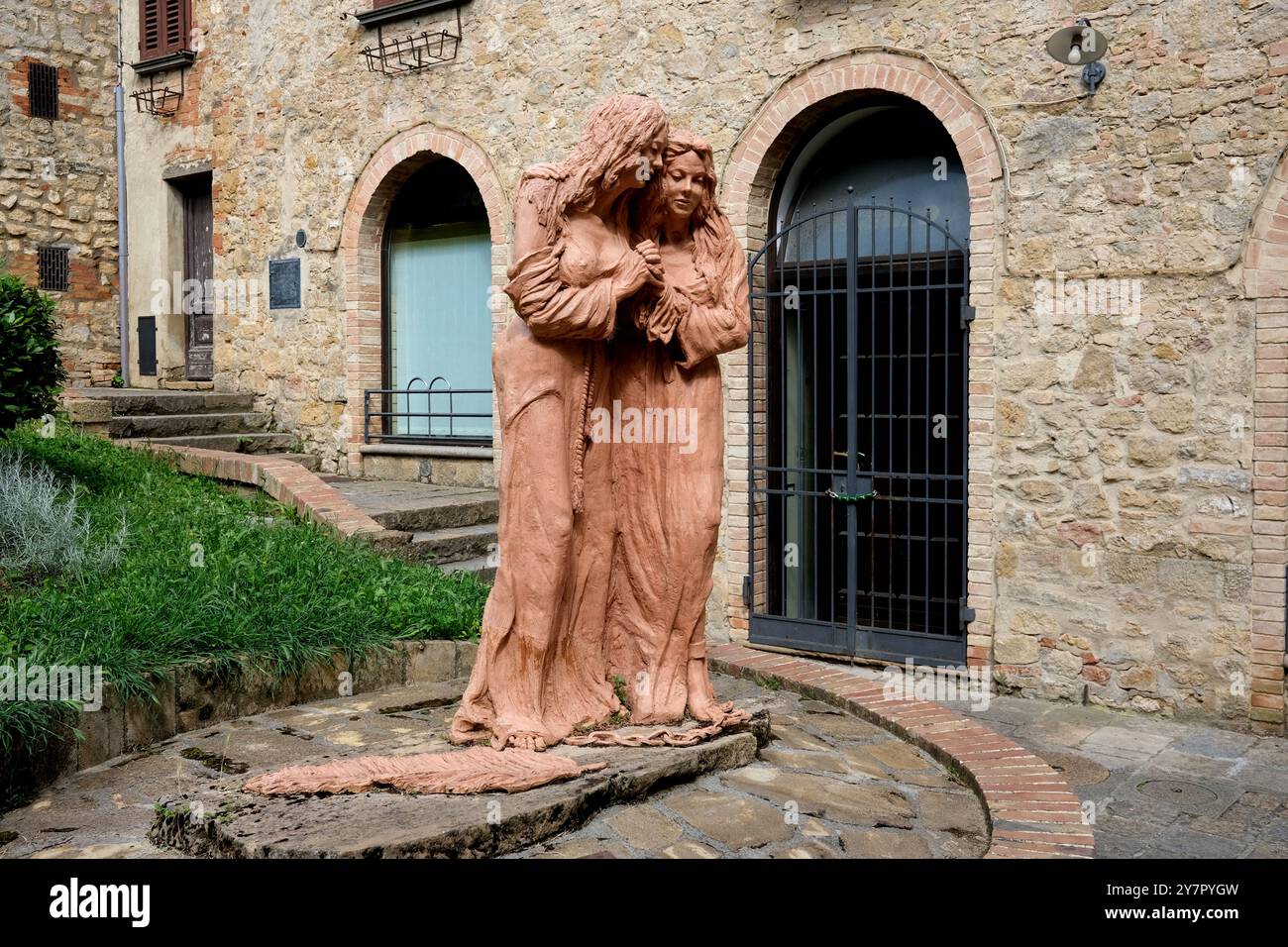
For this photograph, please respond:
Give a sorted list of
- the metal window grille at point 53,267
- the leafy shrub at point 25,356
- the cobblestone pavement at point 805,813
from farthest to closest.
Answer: the metal window grille at point 53,267 → the leafy shrub at point 25,356 → the cobblestone pavement at point 805,813

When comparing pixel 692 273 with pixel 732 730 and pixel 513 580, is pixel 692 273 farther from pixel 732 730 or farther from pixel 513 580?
pixel 732 730

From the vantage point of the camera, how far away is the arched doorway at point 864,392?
7.25 meters

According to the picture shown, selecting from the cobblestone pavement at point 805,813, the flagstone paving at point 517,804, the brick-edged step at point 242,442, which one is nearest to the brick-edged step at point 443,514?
the brick-edged step at point 242,442

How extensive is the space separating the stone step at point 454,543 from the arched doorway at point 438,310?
1575 millimetres

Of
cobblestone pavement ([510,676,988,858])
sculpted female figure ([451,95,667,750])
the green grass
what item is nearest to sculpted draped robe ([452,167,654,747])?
sculpted female figure ([451,95,667,750])

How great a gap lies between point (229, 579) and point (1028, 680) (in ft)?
14.3

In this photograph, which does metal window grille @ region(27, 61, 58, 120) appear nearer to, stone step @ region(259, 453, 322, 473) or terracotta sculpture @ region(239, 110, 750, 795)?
stone step @ region(259, 453, 322, 473)

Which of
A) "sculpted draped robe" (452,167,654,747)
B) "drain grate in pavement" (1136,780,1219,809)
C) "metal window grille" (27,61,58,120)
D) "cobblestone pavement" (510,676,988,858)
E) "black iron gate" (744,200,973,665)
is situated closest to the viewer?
"cobblestone pavement" (510,676,988,858)

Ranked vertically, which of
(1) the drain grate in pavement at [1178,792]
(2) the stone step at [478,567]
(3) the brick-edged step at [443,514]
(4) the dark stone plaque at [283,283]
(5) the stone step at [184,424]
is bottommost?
(1) the drain grate in pavement at [1178,792]

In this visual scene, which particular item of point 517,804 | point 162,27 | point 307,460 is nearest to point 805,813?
point 517,804

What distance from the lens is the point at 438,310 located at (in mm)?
10445

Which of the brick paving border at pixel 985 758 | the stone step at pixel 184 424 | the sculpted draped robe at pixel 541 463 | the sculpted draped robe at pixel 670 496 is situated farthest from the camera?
the stone step at pixel 184 424

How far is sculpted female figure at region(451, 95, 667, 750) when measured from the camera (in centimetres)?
402

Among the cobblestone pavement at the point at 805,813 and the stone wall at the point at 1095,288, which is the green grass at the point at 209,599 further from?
the stone wall at the point at 1095,288
